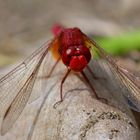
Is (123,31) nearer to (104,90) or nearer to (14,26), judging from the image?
(14,26)

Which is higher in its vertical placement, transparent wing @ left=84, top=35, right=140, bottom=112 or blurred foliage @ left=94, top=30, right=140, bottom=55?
blurred foliage @ left=94, top=30, right=140, bottom=55

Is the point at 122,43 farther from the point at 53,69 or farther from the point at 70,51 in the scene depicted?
the point at 70,51

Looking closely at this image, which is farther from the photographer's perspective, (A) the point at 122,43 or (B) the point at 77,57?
(A) the point at 122,43

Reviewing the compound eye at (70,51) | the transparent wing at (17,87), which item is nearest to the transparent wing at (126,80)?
the compound eye at (70,51)

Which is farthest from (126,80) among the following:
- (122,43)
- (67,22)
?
(67,22)

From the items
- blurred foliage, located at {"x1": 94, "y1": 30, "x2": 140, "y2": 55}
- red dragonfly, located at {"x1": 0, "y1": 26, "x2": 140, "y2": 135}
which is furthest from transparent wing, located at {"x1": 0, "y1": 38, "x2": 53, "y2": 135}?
blurred foliage, located at {"x1": 94, "y1": 30, "x2": 140, "y2": 55}

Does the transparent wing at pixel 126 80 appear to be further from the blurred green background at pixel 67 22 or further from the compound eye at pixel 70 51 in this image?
the blurred green background at pixel 67 22

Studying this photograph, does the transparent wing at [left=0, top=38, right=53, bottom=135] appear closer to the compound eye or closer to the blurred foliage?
the compound eye

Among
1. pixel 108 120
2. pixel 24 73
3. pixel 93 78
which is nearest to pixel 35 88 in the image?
pixel 24 73
